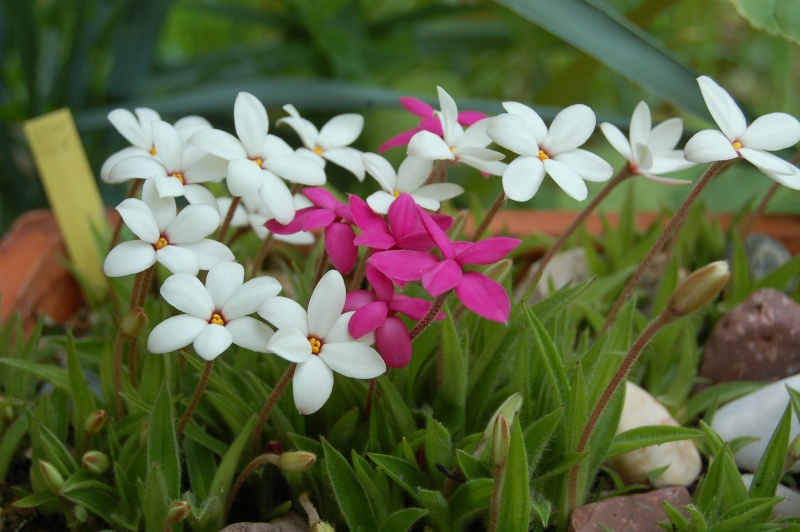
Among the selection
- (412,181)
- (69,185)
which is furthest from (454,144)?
(69,185)

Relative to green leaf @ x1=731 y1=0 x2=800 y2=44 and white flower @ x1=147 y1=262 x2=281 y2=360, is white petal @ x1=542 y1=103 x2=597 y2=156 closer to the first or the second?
white flower @ x1=147 y1=262 x2=281 y2=360

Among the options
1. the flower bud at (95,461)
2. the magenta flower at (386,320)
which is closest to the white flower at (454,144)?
the magenta flower at (386,320)

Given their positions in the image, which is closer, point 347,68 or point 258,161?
point 258,161

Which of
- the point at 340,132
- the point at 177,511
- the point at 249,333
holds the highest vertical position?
the point at 340,132

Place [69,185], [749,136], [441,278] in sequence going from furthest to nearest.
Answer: [69,185] → [749,136] → [441,278]

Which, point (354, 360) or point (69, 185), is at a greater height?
point (69, 185)

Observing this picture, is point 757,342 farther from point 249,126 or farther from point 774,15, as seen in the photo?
point 249,126

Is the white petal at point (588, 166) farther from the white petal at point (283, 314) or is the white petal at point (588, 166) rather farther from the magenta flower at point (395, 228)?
the white petal at point (283, 314)
